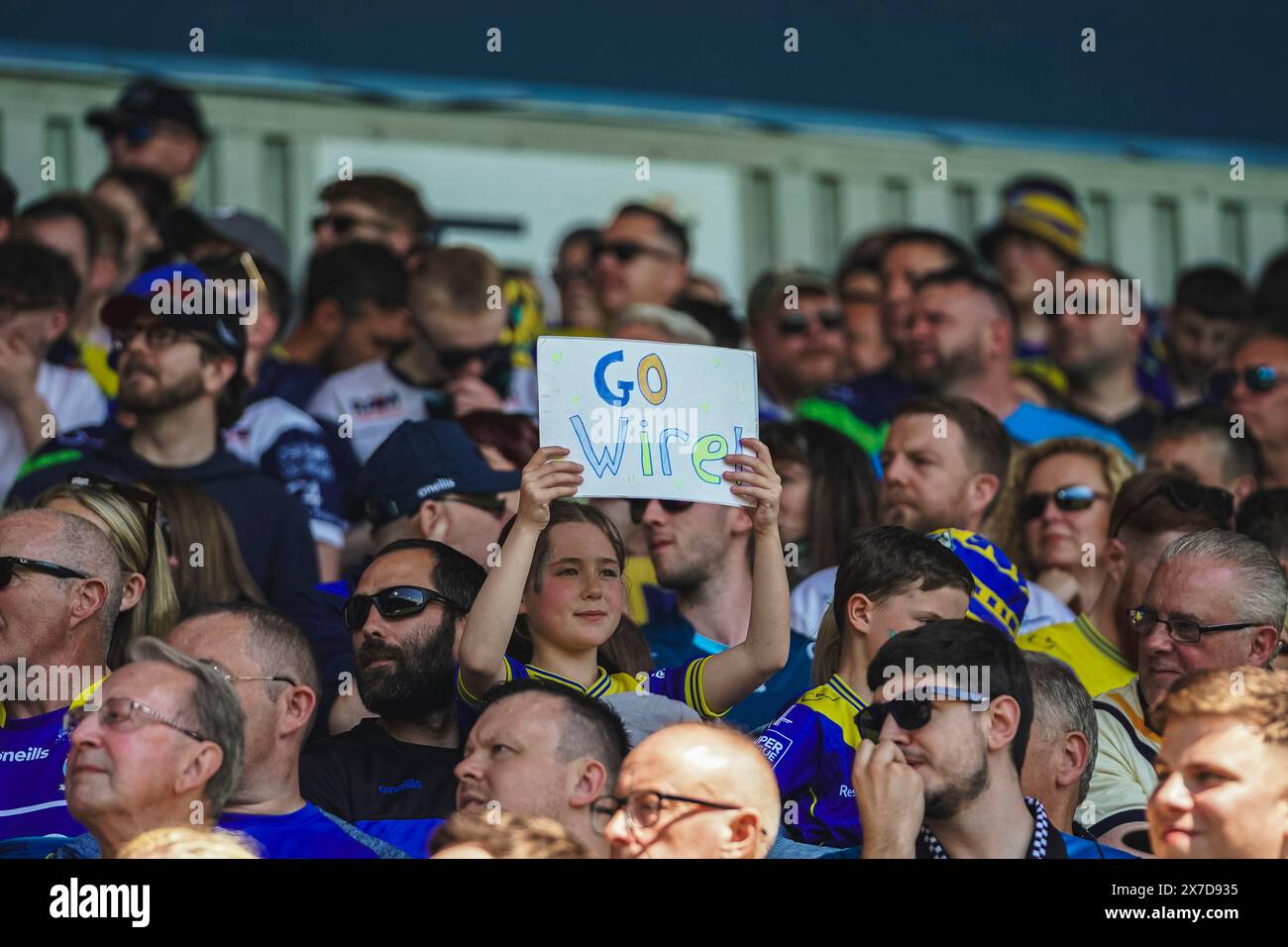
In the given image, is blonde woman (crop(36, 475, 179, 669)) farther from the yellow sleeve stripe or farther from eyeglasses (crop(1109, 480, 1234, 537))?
eyeglasses (crop(1109, 480, 1234, 537))

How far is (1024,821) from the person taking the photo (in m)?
4.61

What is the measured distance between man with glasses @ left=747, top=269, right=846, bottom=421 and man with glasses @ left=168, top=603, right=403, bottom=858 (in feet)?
11.2

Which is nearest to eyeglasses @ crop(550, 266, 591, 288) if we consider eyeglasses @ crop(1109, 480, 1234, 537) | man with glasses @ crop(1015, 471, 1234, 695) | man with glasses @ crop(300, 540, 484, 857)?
man with glasses @ crop(1015, 471, 1234, 695)

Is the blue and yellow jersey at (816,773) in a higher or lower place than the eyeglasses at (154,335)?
lower

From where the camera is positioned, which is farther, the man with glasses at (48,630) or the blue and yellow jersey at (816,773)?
the man with glasses at (48,630)

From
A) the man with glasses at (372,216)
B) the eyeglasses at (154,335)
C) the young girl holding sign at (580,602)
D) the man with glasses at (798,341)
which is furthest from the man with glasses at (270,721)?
the man with glasses at (798,341)

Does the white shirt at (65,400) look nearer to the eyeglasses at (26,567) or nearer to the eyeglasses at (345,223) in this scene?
the eyeglasses at (345,223)

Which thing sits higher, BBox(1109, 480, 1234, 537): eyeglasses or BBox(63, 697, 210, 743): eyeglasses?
BBox(1109, 480, 1234, 537): eyeglasses

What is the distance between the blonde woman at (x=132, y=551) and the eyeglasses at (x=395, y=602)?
546 mm

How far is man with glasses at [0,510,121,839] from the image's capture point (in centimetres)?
508

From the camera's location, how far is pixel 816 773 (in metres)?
Result: 4.97

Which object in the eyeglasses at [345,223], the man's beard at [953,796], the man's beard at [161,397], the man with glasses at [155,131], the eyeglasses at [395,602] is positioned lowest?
the man's beard at [953,796]

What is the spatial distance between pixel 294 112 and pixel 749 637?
4953 mm

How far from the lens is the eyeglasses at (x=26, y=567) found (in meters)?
5.24
